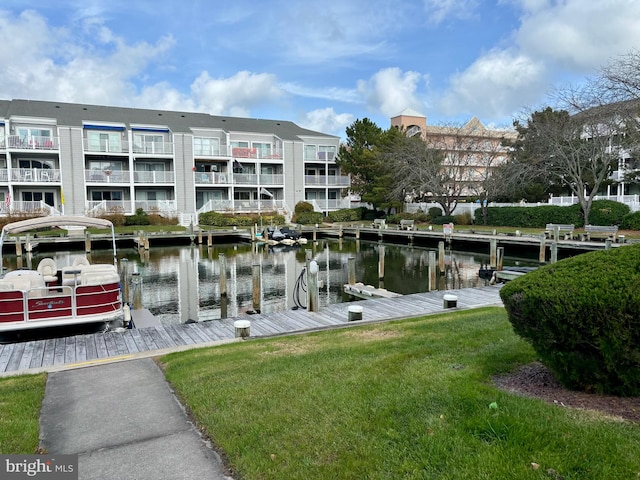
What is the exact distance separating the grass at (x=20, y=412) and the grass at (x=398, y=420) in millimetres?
1604

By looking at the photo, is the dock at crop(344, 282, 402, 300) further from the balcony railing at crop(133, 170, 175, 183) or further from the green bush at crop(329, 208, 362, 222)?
the green bush at crop(329, 208, 362, 222)

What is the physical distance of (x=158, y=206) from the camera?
49.1 metres

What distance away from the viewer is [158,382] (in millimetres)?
6902

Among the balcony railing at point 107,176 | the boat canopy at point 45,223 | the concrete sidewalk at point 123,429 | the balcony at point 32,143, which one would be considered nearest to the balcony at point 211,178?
the balcony railing at point 107,176

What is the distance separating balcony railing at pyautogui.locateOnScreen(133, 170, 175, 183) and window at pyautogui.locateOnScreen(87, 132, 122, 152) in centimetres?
292

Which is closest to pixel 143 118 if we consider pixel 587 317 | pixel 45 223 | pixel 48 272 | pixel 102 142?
pixel 102 142

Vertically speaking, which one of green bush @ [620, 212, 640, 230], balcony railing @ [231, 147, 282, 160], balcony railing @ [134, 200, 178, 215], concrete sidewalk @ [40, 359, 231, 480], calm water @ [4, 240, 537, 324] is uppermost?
balcony railing @ [231, 147, 282, 160]

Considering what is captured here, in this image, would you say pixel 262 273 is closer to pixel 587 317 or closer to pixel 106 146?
pixel 587 317

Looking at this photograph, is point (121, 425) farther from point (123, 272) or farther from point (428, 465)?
point (123, 272)

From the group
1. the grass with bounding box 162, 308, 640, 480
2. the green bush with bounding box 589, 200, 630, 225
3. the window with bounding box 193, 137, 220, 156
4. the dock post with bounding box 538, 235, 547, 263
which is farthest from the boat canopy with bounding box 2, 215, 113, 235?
the window with bounding box 193, 137, 220, 156

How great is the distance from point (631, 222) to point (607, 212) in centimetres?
192

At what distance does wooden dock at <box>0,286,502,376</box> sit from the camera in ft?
29.1

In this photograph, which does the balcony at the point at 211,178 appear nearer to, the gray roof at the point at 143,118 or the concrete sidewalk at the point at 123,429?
the gray roof at the point at 143,118

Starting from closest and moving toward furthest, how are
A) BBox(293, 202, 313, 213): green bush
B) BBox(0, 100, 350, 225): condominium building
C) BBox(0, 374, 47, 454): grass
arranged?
BBox(0, 374, 47, 454): grass
BBox(0, 100, 350, 225): condominium building
BBox(293, 202, 313, 213): green bush
